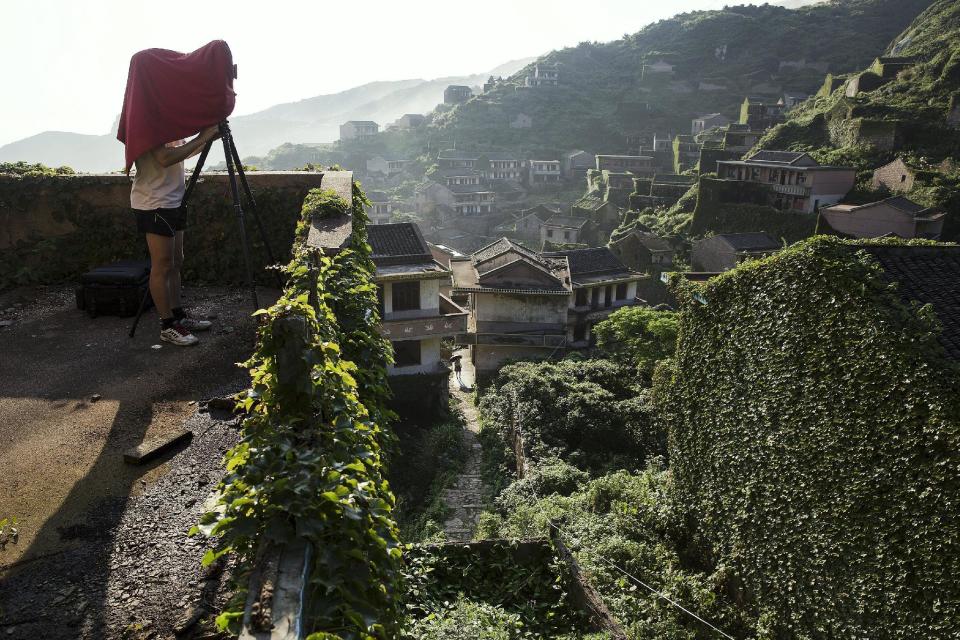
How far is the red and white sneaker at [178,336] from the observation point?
570 cm

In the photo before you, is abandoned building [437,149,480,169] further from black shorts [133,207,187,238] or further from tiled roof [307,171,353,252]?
black shorts [133,207,187,238]

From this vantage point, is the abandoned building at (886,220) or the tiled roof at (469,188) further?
the tiled roof at (469,188)

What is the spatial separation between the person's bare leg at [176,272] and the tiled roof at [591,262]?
23405 mm

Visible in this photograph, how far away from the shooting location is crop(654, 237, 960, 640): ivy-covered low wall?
23.6 feet

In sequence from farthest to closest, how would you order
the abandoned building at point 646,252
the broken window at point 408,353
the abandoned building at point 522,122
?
the abandoned building at point 522,122
the abandoned building at point 646,252
the broken window at point 408,353

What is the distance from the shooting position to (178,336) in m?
5.72

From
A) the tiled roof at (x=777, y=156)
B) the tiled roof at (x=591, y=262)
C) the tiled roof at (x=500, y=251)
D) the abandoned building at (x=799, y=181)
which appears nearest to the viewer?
the tiled roof at (x=500, y=251)

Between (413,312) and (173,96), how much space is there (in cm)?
1620

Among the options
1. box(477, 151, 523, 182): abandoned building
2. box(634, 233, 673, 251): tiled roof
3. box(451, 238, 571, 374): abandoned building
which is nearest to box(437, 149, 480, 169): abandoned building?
box(477, 151, 523, 182): abandoned building

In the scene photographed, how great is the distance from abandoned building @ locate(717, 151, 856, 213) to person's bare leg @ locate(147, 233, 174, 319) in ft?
125

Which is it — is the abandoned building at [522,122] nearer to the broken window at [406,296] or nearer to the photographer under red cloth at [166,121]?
the broken window at [406,296]

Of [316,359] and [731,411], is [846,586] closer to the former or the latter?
[731,411]

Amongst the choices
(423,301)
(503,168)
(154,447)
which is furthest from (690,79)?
(154,447)

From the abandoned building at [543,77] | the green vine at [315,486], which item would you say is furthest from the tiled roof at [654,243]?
the abandoned building at [543,77]
